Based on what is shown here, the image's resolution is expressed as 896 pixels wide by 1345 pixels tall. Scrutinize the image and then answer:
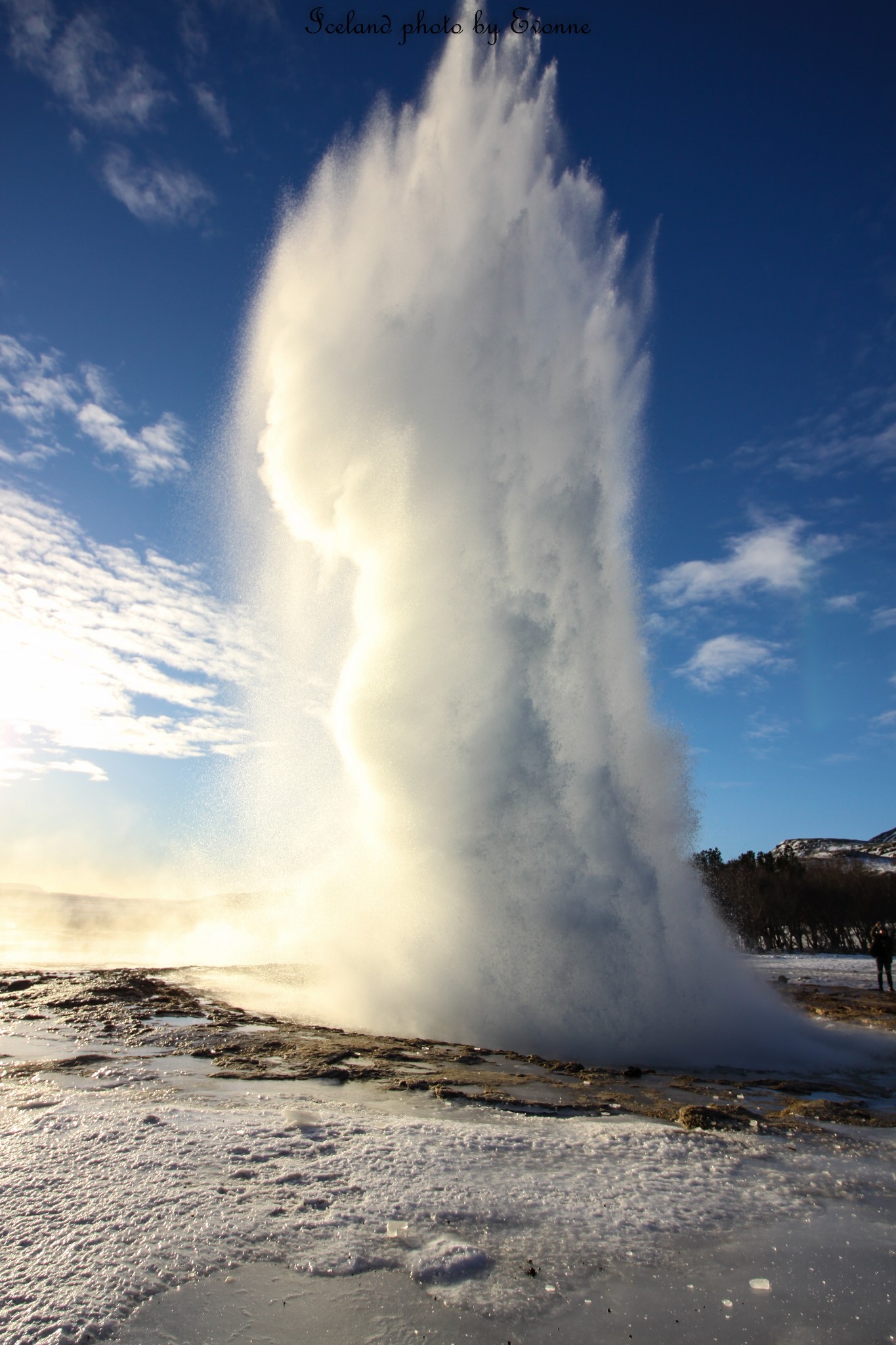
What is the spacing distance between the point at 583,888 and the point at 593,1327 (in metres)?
9.48

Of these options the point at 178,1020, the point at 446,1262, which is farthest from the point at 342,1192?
the point at 178,1020

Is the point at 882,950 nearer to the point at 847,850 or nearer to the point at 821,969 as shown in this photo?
the point at 821,969

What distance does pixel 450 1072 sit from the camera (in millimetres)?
8938

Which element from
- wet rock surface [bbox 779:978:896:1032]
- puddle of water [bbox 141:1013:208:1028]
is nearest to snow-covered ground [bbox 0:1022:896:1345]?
puddle of water [bbox 141:1013:208:1028]

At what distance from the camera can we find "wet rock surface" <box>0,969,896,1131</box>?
24.8 feet

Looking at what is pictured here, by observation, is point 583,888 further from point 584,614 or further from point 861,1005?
point 861,1005

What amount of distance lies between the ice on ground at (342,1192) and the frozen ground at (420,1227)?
0.7 inches

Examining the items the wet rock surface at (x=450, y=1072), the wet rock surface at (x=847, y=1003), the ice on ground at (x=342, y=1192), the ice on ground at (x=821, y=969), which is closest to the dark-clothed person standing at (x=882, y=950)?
the wet rock surface at (x=847, y=1003)

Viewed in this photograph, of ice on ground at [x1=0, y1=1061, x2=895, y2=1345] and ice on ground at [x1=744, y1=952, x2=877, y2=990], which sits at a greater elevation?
ice on ground at [x1=0, y1=1061, x2=895, y2=1345]

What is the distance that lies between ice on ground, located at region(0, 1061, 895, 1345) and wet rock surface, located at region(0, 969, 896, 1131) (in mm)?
784

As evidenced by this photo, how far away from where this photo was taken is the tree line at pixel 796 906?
5325cm

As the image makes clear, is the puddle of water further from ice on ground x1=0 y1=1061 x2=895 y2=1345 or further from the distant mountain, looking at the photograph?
the distant mountain

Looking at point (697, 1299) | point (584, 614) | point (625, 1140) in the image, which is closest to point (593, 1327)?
point (697, 1299)

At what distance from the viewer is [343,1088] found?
7.77 meters
